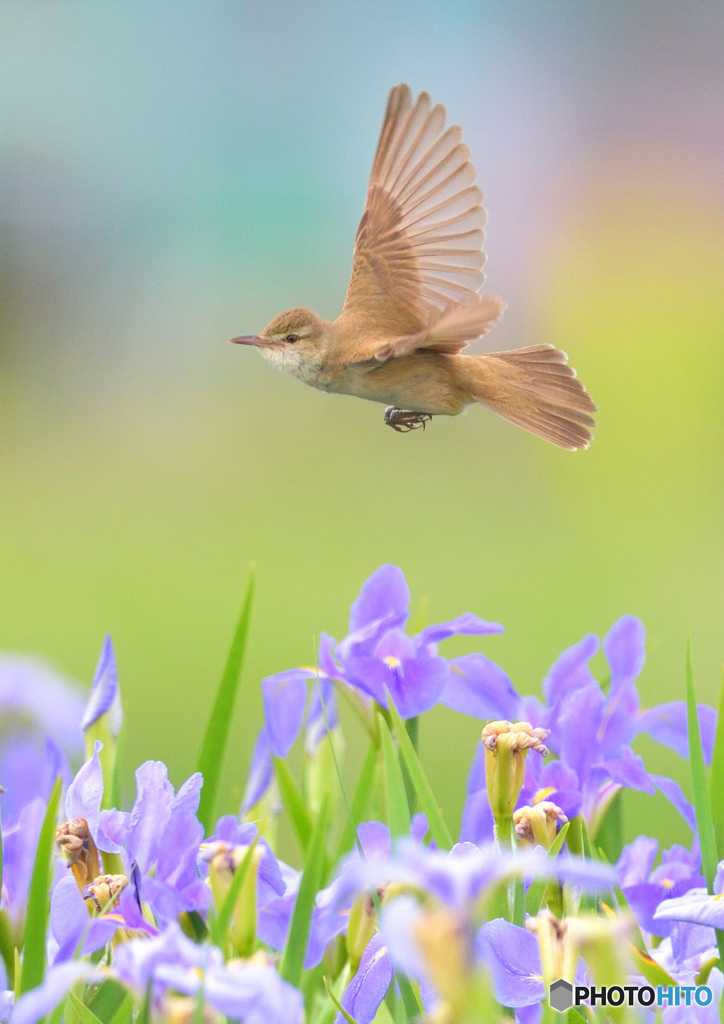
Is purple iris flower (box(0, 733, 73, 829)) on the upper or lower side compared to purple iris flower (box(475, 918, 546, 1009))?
upper

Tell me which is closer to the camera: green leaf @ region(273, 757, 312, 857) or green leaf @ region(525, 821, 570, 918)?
green leaf @ region(525, 821, 570, 918)

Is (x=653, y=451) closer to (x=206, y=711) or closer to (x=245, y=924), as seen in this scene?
(x=206, y=711)

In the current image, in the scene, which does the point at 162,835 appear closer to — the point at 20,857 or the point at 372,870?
the point at 20,857

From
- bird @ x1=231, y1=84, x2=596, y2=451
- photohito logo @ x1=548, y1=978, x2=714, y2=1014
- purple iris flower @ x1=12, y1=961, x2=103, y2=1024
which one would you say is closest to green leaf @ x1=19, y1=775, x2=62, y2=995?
purple iris flower @ x1=12, y1=961, x2=103, y2=1024

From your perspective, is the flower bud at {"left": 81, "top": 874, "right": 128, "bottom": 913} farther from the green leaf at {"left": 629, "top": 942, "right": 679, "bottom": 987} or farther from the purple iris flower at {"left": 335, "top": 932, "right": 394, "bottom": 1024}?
the green leaf at {"left": 629, "top": 942, "right": 679, "bottom": 987}

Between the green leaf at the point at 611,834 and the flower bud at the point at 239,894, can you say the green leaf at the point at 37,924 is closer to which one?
the flower bud at the point at 239,894

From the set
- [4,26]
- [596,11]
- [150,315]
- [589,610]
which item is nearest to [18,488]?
[150,315]
